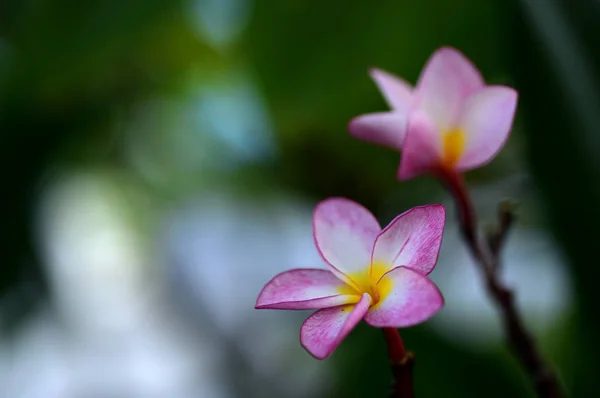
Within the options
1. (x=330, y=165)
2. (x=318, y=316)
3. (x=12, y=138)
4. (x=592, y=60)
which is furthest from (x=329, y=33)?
(x=318, y=316)

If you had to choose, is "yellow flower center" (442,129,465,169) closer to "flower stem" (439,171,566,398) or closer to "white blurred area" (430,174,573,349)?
"flower stem" (439,171,566,398)

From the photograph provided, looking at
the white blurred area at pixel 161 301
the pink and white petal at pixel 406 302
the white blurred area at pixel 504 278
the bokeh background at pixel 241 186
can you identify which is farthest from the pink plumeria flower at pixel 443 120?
the white blurred area at pixel 161 301

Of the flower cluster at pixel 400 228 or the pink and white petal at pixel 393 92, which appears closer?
A: the flower cluster at pixel 400 228

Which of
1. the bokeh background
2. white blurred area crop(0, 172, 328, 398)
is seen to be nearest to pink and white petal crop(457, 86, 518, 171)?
the bokeh background

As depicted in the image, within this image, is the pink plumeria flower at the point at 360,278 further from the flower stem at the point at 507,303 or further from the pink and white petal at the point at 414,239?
the flower stem at the point at 507,303

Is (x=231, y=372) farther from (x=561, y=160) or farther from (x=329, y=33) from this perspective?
(x=561, y=160)

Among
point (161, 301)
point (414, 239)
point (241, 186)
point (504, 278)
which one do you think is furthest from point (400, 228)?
point (161, 301)
